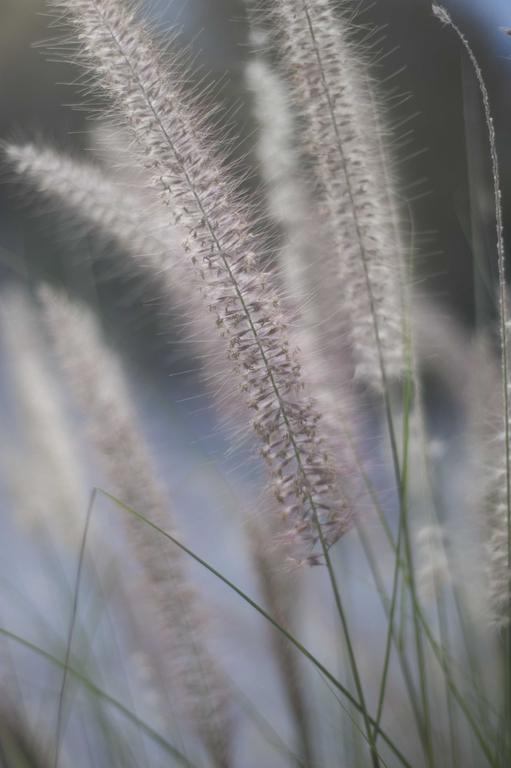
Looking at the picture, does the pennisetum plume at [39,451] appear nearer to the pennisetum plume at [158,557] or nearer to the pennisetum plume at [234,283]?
the pennisetum plume at [158,557]

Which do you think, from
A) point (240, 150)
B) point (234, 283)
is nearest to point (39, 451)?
point (234, 283)

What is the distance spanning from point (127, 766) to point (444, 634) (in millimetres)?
232

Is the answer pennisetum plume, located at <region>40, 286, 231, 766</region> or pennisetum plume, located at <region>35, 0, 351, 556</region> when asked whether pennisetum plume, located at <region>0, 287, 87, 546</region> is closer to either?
pennisetum plume, located at <region>40, 286, 231, 766</region>

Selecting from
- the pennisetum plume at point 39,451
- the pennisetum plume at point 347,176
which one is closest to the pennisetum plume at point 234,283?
the pennisetum plume at point 347,176

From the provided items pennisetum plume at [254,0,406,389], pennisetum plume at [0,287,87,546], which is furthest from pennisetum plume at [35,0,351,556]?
pennisetum plume at [0,287,87,546]

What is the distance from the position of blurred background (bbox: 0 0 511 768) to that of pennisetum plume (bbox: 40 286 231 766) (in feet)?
0.14

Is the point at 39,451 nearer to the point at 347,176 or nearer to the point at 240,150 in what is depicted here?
the point at 347,176

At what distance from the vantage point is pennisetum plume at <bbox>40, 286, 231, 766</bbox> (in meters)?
0.54

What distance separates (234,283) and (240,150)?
0.54 meters

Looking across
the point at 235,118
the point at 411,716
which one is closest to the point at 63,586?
the point at 411,716

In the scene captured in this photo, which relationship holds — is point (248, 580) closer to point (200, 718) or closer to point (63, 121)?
point (200, 718)

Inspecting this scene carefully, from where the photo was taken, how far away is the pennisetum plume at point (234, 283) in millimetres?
421

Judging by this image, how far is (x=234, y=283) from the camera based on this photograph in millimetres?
426

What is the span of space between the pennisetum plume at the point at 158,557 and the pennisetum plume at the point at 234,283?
0.42 ft
